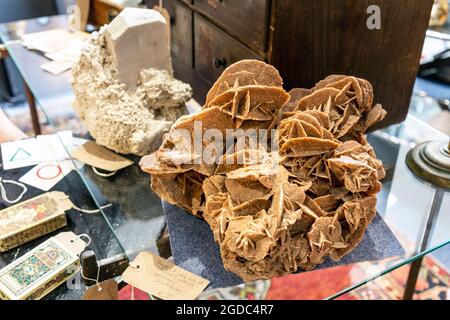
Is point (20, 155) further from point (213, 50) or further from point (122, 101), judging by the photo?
point (213, 50)

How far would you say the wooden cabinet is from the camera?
0.98m

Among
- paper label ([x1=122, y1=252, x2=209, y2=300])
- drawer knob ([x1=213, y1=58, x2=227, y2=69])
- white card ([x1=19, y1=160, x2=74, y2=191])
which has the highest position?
drawer knob ([x1=213, y1=58, x2=227, y2=69])

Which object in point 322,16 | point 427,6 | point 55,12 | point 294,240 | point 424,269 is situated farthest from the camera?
point 55,12

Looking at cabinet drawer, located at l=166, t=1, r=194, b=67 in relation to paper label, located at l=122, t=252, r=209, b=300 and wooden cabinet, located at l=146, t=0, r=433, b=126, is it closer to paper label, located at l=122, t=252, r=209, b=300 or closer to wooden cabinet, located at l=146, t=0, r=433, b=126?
wooden cabinet, located at l=146, t=0, r=433, b=126

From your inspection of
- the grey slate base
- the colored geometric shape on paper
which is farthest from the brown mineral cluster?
the colored geometric shape on paper

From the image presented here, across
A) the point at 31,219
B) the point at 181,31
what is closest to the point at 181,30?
the point at 181,31

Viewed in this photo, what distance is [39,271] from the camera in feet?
3.12

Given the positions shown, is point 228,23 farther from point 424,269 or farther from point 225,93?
point 424,269

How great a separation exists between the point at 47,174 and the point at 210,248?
54 cm

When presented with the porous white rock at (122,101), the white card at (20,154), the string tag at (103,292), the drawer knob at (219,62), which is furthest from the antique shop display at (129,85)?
the string tag at (103,292)

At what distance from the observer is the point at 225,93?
2.69 ft

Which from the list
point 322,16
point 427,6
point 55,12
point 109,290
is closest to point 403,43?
point 427,6

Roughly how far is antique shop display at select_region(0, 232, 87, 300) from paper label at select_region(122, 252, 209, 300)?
0.49 feet

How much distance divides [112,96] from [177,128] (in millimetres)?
334
